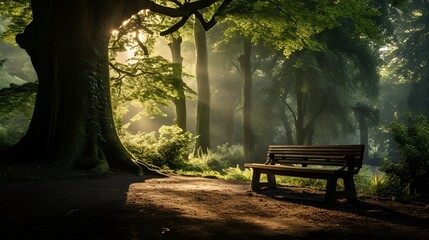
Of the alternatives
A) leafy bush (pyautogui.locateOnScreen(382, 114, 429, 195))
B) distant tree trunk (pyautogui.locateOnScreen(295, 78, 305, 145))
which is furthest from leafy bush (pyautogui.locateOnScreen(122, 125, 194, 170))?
distant tree trunk (pyautogui.locateOnScreen(295, 78, 305, 145))

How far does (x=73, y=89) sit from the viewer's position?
9.02 metres

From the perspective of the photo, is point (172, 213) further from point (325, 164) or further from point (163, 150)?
point (163, 150)

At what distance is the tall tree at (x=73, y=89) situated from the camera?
28.6 feet

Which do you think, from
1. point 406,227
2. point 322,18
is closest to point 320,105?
point 322,18

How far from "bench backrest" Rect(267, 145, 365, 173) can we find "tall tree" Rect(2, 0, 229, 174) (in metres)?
3.58

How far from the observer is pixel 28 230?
355 cm

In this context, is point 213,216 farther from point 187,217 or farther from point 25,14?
point 25,14

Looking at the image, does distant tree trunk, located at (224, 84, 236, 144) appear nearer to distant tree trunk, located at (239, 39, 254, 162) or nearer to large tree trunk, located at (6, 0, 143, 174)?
distant tree trunk, located at (239, 39, 254, 162)

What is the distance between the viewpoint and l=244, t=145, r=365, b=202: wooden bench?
6.50 metres

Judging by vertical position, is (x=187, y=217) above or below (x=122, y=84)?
below

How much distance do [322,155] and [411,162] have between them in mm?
2413

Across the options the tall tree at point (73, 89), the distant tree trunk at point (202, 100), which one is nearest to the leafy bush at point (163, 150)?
the tall tree at point (73, 89)

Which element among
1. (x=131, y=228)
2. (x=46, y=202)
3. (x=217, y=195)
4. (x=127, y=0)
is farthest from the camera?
(x=127, y=0)

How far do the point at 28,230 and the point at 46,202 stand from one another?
1.51 metres
